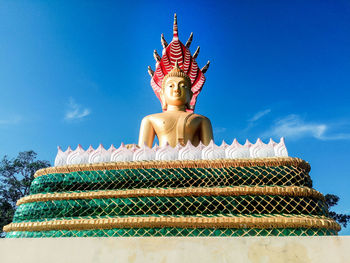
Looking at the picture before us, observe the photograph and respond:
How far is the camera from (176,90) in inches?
239

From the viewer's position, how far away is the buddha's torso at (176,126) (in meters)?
5.55

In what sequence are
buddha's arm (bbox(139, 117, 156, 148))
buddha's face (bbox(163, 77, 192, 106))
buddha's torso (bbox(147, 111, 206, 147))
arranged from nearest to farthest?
buddha's torso (bbox(147, 111, 206, 147))
buddha's arm (bbox(139, 117, 156, 148))
buddha's face (bbox(163, 77, 192, 106))

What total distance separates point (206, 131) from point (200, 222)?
3200 mm

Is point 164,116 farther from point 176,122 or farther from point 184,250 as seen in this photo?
point 184,250

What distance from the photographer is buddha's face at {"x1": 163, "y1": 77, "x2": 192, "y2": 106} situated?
611 cm

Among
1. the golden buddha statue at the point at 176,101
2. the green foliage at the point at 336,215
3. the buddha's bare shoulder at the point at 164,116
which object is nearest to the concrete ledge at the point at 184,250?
the golden buddha statue at the point at 176,101

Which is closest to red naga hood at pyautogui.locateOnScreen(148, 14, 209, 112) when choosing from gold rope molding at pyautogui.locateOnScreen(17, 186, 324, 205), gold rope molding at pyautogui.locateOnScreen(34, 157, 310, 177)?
gold rope molding at pyautogui.locateOnScreen(34, 157, 310, 177)

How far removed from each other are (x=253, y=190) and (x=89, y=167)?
6.05ft

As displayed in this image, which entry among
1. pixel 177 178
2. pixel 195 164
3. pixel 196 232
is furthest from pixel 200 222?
pixel 195 164

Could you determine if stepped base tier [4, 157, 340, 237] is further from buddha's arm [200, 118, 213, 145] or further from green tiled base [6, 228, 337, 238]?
buddha's arm [200, 118, 213, 145]

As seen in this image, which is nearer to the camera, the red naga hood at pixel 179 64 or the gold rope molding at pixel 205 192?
the gold rope molding at pixel 205 192

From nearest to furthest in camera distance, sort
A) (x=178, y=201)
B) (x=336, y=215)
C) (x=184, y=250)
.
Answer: (x=184, y=250), (x=178, y=201), (x=336, y=215)

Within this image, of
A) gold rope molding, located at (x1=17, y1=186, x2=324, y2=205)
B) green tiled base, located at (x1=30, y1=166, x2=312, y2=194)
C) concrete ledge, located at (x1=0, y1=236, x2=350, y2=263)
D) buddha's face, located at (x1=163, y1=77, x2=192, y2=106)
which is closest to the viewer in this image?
concrete ledge, located at (x1=0, y1=236, x2=350, y2=263)

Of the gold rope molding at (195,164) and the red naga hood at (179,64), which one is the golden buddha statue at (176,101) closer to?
the red naga hood at (179,64)
